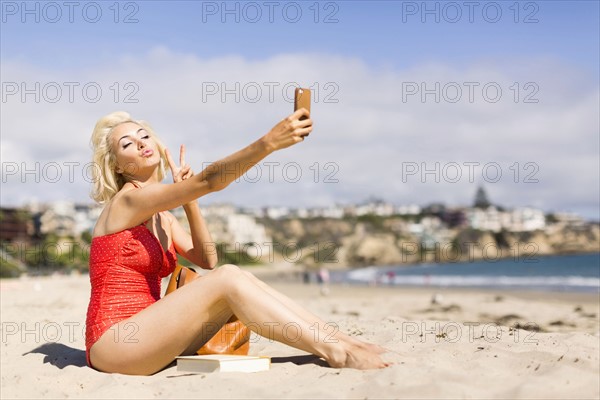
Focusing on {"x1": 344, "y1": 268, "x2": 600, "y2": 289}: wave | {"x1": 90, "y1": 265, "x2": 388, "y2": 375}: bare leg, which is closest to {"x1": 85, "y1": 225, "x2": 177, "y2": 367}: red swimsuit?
{"x1": 90, "y1": 265, "x2": 388, "y2": 375}: bare leg

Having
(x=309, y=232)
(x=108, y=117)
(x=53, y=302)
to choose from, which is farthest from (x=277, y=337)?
(x=309, y=232)

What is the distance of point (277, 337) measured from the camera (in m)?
3.89

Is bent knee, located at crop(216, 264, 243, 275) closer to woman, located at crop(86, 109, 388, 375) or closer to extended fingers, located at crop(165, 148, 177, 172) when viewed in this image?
woman, located at crop(86, 109, 388, 375)

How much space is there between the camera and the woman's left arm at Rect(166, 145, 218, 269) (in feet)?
14.7

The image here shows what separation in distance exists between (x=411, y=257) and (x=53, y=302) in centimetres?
10743

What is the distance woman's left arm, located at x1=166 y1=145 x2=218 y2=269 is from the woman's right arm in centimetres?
45

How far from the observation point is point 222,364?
3990mm

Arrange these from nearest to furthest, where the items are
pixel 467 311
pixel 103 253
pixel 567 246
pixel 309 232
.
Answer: pixel 103 253 → pixel 467 311 → pixel 567 246 → pixel 309 232

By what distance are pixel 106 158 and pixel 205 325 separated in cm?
129

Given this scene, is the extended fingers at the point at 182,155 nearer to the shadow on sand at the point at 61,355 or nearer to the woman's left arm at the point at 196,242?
the woman's left arm at the point at 196,242

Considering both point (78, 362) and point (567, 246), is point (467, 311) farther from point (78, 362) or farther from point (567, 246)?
point (567, 246)

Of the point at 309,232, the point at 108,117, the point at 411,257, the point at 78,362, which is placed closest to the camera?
the point at 108,117

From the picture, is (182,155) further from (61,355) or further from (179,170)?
(61,355)

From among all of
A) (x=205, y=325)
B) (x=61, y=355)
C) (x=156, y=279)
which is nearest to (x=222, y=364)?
(x=205, y=325)
